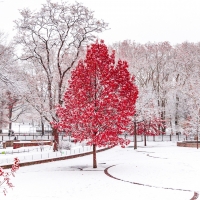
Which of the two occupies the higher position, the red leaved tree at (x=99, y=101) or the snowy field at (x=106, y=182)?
the red leaved tree at (x=99, y=101)

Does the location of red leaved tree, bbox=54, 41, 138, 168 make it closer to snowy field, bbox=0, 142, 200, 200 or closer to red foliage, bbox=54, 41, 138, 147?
red foliage, bbox=54, 41, 138, 147

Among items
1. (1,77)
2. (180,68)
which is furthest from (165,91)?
(1,77)

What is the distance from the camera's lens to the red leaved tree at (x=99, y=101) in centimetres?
2138

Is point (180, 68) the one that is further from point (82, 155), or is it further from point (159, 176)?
point (159, 176)

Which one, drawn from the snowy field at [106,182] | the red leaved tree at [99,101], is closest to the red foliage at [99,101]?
the red leaved tree at [99,101]

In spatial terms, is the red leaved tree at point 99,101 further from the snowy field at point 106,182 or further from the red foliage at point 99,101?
the snowy field at point 106,182

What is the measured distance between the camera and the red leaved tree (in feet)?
70.1

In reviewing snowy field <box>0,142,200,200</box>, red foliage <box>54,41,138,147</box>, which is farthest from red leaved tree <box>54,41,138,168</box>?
snowy field <box>0,142,200,200</box>

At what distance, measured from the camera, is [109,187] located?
1667cm

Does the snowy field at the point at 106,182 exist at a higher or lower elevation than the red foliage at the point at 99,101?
lower

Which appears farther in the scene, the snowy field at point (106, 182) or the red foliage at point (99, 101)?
the red foliage at point (99, 101)

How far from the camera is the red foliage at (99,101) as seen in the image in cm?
2138

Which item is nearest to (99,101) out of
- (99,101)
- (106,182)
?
(99,101)

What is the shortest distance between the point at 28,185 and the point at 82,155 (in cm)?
1652
